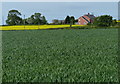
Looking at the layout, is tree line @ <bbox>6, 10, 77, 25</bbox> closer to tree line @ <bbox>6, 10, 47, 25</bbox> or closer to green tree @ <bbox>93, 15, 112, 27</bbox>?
tree line @ <bbox>6, 10, 47, 25</bbox>

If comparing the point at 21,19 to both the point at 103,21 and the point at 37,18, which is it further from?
the point at 103,21

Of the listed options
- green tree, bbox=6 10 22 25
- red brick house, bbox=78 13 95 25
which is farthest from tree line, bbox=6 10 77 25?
red brick house, bbox=78 13 95 25

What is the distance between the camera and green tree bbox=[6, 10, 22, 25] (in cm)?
9345

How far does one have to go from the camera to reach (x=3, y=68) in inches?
341

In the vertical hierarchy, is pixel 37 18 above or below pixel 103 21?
above

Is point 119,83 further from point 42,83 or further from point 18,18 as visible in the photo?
point 18,18

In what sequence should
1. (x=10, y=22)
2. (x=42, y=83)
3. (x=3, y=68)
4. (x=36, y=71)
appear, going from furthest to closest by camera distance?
(x=10, y=22) → (x=3, y=68) → (x=36, y=71) → (x=42, y=83)

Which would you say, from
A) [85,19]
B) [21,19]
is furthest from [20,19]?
[85,19]

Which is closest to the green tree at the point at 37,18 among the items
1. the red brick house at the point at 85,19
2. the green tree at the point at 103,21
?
the red brick house at the point at 85,19

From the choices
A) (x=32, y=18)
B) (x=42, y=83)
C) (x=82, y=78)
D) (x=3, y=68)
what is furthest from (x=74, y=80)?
(x=32, y=18)

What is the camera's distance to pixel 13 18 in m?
96.3

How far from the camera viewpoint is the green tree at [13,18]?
307ft

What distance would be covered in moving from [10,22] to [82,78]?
89163 mm

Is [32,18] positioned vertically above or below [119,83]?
above
